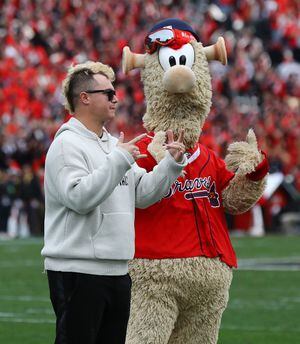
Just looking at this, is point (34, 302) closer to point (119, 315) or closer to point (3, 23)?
point (119, 315)

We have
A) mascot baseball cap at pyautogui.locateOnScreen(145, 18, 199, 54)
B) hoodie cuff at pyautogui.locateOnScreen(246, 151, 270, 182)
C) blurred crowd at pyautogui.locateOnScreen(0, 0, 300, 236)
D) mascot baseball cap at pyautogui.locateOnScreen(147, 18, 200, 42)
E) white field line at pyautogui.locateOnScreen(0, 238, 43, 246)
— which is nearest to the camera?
hoodie cuff at pyautogui.locateOnScreen(246, 151, 270, 182)

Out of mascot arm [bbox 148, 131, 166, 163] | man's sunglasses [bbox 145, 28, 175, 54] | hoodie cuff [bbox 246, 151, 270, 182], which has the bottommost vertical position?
hoodie cuff [bbox 246, 151, 270, 182]

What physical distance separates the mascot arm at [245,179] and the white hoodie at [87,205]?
1.01 meters

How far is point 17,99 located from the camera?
2330cm

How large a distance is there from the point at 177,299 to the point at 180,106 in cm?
105

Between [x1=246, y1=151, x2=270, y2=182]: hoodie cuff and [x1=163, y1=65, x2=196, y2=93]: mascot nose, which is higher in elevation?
[x1=163, y1=65, x2=196, y2=93]: mascot nose

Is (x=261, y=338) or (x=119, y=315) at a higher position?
(x=119, y=315)

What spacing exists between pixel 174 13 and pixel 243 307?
16.9 meters

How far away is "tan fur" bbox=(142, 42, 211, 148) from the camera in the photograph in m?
6.24

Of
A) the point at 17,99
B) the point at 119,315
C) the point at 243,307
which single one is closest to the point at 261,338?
the point at 243,307

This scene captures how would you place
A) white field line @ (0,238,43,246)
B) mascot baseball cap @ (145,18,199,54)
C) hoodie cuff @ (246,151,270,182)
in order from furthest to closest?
white field line @ (0,238,43,246), mascot baseball cap @ (145,18,199,54), hoodie cuff @ (246,151,270,182)

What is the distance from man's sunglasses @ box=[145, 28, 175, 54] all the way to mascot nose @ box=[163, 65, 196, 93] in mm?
369

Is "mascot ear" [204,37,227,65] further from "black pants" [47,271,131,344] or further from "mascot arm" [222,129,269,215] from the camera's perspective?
"black pants" [47,271,131,344]

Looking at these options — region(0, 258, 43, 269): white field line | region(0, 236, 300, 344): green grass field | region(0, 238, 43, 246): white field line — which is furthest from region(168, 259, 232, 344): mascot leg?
region(0, 238, 43, 246): white field line
